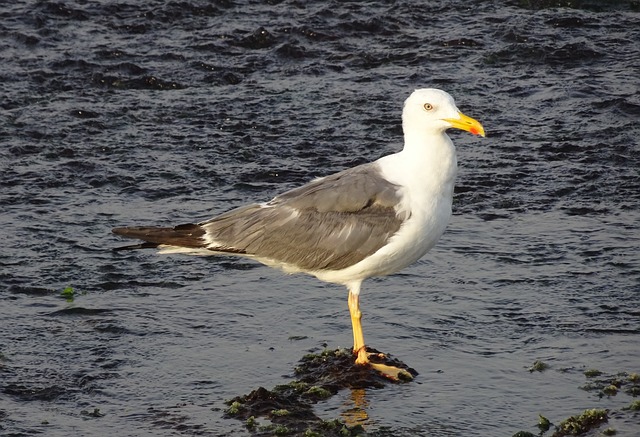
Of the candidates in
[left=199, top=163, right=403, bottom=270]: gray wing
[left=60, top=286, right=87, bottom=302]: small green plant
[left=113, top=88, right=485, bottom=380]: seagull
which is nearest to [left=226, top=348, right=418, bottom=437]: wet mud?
[left=113, top=88, right=485, bottom=380]: seagull

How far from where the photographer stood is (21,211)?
975 cm

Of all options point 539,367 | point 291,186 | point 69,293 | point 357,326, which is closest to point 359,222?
point 357,326

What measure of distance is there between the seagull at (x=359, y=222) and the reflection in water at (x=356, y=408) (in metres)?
0.23

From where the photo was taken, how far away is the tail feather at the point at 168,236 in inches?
298

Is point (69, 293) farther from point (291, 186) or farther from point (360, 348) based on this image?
point (291, 186)

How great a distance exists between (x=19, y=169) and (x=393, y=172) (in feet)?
13.9

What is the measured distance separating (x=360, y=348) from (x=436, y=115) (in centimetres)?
151

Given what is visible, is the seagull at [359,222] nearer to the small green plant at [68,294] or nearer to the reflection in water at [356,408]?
the reflection in water at [356,408]

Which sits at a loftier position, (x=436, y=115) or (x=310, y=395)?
(x=436, y=115)

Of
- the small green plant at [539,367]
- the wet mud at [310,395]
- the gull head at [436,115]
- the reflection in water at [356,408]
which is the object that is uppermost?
the gull head at [436,115]

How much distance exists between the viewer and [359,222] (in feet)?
24.6

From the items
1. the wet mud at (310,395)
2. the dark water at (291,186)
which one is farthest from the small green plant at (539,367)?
the wet mud at (310,395)

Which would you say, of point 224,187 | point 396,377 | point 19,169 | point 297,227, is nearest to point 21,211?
point 19,169

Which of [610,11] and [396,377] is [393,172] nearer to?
[396,377]
